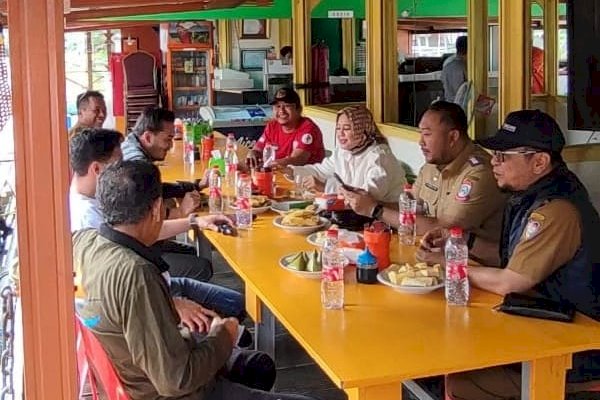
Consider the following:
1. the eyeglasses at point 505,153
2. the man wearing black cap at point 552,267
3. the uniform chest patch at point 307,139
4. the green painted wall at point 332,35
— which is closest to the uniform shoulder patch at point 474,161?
the eyeglasses at point 505,153

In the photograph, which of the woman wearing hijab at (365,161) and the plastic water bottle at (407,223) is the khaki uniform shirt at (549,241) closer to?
the plastic water bottle at (407,223)

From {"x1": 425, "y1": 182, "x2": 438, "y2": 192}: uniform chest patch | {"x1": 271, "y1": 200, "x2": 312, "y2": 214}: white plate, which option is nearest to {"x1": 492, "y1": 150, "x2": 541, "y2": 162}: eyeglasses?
{"x1": 425, "y1": 182, "x2": 438, "y2": 192}: uniform chest patch

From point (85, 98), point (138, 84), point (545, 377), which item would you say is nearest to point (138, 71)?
point (138, 84)

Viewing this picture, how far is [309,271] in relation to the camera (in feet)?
8.45

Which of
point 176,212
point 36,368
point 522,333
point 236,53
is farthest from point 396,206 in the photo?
point 236,53

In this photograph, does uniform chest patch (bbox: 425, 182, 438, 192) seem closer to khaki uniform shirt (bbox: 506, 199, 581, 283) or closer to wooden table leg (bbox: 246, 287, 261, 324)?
wooden table leg (bbox: 246, 287, 261, 324)

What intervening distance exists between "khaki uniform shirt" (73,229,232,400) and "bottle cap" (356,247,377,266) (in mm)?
549

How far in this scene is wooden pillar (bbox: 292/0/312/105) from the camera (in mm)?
7500

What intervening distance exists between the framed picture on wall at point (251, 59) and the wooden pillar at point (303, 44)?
3181 mm

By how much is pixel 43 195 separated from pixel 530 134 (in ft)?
5.98

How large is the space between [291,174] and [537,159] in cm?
218

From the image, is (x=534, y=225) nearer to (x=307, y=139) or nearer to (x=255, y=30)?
(x=307, y=139)

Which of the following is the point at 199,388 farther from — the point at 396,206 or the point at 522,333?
the point at 396,206

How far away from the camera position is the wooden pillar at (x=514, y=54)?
4031 mm
